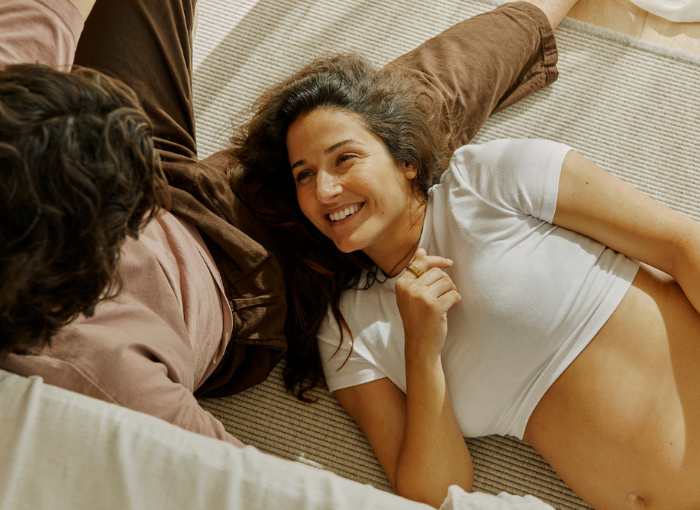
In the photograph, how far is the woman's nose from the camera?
3.47ft

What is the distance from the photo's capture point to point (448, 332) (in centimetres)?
113

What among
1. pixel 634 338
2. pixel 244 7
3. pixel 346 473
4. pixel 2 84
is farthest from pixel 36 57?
pixel 634 338

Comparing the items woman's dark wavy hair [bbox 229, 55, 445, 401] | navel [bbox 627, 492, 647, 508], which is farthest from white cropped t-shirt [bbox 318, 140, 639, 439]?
navel [bbox 627, 492, 647, 508]

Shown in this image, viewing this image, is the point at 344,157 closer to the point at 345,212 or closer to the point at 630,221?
the point at 345,212

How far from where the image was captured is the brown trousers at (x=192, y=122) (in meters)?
1.13

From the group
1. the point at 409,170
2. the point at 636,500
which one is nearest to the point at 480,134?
the point at 409,170

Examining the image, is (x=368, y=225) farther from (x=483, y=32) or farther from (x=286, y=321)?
(x=483, y=32)

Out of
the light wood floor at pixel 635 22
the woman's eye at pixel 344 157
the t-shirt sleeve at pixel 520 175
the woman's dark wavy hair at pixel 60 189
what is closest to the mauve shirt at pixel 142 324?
the woman's dark wavy hair at pixel 60 189

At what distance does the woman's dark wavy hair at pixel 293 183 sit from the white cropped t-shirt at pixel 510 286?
0.40 ft

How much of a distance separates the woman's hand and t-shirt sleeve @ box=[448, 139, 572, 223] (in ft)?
0.55

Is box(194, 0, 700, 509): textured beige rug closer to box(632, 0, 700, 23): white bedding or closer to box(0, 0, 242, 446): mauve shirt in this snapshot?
box(632, 0, 700, 23): white bedding

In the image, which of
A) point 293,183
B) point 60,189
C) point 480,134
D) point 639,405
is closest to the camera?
point 60,189

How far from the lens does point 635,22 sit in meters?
1.58

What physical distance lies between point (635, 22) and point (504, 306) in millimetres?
1080
